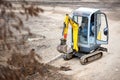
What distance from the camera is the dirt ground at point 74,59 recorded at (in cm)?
1520

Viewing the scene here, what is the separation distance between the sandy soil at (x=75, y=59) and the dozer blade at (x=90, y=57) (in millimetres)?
204

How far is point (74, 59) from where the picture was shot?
17109 mm

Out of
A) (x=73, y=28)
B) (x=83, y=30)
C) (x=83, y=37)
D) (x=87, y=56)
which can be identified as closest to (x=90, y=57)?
(x=87, y=56)

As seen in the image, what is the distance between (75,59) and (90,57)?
33.8 inches

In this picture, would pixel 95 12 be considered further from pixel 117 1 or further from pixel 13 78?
pixel 117 1

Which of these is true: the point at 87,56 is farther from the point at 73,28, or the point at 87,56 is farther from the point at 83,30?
the point at 73,28

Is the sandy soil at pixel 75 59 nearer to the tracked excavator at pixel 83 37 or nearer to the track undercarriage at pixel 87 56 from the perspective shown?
the track undercarriage at pixel 87 56

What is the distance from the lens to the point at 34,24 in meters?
25.4

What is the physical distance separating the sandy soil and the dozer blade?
204mm

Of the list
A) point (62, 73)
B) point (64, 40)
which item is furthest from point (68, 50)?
point (62, 73)

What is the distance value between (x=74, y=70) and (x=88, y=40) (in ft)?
6.09

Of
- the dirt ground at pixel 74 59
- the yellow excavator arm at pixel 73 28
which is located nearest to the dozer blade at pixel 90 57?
the dirt ground at pixel 74 59

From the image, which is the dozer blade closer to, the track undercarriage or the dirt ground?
the track undercarriage

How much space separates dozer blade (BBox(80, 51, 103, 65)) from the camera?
53.1 ft
